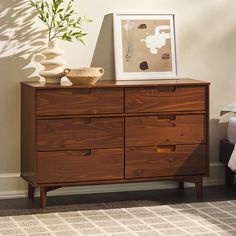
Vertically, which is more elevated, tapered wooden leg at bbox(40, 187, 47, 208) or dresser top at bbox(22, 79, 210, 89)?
dresser top at bbox(22, 79, 210, 89)

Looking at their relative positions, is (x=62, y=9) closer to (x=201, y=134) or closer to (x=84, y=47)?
(x=84, y=47)

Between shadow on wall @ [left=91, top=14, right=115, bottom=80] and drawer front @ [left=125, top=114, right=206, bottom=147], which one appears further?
shadow on wall @ [left=91, top=14, right=115, bottom=80]

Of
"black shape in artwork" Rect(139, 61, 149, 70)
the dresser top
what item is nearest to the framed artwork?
"black shape in artwork" Rect(139, 61, 149, 70)

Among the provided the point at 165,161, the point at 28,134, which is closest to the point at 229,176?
the point at 165,161

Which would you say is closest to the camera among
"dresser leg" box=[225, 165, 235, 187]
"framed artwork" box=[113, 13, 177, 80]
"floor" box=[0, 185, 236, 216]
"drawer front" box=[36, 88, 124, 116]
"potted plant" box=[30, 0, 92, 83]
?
"drawer front" box=[36, 88, 124, 116]

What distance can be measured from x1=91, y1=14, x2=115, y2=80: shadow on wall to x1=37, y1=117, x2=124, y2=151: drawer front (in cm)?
55

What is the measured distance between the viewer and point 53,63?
475cm

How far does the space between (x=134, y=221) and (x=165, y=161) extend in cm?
68

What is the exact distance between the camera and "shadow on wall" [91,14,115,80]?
5098 mm

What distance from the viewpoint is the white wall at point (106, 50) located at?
4.90m

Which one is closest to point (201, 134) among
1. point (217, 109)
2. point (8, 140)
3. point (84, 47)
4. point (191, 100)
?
point (191, 100)

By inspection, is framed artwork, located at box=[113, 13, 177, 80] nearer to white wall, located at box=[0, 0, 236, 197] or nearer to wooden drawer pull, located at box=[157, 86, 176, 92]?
white wall, located at box=[0, 0, 236, 197]

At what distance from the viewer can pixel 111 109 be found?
15.4ft

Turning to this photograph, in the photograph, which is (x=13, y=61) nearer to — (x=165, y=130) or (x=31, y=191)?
(x=31, y=191)
